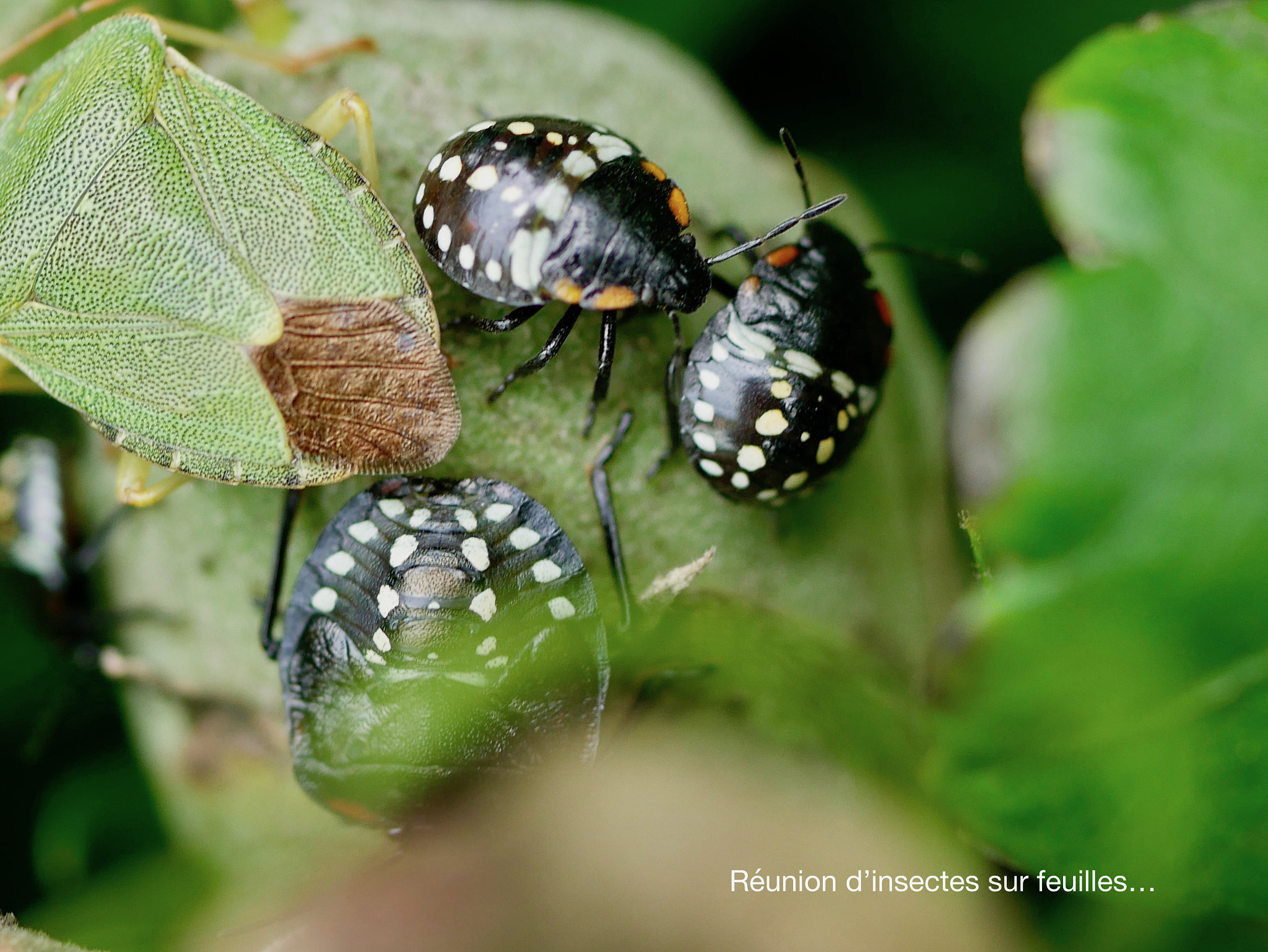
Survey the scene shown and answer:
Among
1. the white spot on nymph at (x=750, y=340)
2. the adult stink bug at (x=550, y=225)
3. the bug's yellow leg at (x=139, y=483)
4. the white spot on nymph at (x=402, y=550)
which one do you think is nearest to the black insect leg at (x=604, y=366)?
the adult stink bug at (x=550, y=225)

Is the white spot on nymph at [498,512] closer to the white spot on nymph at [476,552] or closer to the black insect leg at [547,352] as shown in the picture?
the white spot on nymph at [476,552]

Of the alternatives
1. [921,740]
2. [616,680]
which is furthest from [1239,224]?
[616,680]

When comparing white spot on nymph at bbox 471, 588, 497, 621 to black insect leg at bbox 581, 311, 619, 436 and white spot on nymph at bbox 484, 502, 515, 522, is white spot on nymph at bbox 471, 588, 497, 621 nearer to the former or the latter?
white spot on nymph at bbox 484, 502, 515, 522

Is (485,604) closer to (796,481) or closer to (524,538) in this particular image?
(524,538)

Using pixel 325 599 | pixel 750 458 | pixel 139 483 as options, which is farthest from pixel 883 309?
pixel 139 483

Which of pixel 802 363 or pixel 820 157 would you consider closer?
pixel 802 363

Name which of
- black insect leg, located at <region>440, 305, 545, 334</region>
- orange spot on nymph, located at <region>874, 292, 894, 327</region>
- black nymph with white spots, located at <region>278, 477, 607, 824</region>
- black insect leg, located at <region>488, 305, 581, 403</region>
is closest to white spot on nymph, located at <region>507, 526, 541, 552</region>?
black nymph with white spots, located at <region>278, 477, 607, 824</region>
